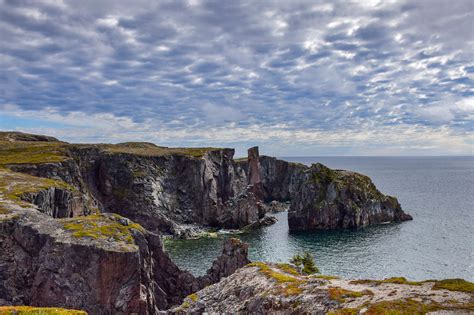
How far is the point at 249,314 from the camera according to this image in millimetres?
43312

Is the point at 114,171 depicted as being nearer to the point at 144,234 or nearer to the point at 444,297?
the point at 144,234

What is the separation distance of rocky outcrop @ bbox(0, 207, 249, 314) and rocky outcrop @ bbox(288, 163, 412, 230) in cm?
10554

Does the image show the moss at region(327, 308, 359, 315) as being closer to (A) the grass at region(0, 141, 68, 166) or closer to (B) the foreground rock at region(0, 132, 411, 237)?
(B) the foreground rock at region(0, 132, 411, 237)

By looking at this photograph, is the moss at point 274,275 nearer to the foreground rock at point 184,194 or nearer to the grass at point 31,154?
the foreground rock at point 184,194

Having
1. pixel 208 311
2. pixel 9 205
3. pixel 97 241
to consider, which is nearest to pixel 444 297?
pixel 208 311

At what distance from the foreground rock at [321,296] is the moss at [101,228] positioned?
22041 millimetres

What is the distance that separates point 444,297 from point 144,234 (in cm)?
5718

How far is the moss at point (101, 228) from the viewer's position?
Result: 6731cm

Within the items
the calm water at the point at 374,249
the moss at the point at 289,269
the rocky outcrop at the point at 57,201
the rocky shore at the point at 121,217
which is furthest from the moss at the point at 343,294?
the rocky outcrop at the point at 57,201

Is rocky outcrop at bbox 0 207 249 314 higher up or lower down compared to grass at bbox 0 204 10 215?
lower down

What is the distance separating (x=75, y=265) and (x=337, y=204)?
12961 cm

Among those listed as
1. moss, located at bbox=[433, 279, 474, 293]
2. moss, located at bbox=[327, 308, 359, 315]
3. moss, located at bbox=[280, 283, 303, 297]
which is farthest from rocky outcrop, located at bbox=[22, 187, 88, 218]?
moss, located at bbox=[433, 279, 474, 293]

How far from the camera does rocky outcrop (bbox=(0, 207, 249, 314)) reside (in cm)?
6059

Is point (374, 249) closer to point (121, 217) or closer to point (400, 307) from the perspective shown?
point (121, 217)
